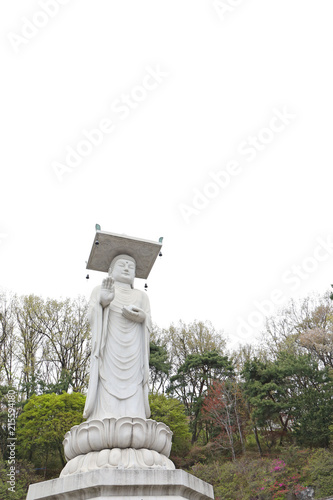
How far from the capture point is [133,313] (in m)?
5.69

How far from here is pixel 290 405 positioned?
57.1ft

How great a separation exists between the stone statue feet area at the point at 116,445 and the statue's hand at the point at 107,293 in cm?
159

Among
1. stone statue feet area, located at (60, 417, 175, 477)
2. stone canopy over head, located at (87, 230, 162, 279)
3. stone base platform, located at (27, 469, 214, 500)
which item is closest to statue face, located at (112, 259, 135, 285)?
stone canopy over head, located at (87, 230, 162, 279)

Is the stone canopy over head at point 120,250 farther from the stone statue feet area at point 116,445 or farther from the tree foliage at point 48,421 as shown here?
the tree foliage at point 48,421

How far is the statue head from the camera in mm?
6375

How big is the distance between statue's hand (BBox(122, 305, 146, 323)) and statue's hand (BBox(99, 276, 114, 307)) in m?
0.27

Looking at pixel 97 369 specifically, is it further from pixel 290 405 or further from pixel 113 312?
pixel 290 405

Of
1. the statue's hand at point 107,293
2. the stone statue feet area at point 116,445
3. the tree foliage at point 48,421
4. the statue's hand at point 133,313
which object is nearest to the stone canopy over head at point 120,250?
the statue's hand at point 107,293

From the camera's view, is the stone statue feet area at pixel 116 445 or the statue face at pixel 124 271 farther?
the statue face at pixel 124 271

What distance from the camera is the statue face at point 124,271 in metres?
6.37

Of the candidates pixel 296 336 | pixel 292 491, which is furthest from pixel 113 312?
pixel 296 336

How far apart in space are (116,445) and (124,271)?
264 cm

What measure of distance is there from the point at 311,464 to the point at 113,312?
36.5 ft

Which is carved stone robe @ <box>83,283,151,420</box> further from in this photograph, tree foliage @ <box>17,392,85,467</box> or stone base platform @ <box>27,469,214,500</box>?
tree foliage @ <box>17,392,85,467</box>
